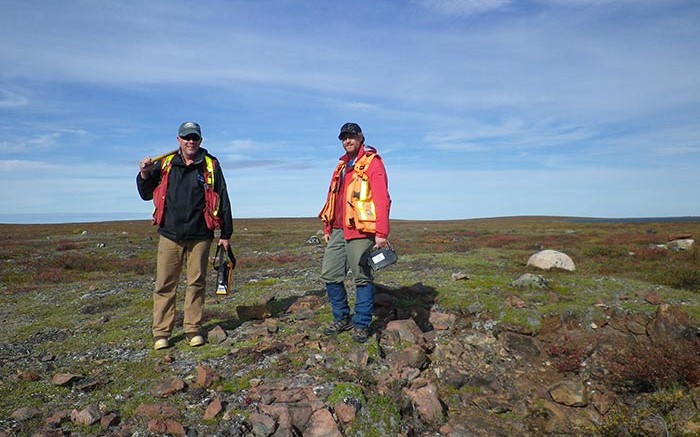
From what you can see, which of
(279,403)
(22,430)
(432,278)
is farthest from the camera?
(432,278)

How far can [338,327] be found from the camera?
26.9 feet

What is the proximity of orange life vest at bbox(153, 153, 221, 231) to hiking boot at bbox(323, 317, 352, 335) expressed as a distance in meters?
2.73

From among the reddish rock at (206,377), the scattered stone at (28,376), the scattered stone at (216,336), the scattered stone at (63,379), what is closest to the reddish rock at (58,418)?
the scattered stone at (63,379)

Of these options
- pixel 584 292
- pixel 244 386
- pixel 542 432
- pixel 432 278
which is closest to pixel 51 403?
pixel 244 386

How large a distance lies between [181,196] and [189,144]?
0.89 metres

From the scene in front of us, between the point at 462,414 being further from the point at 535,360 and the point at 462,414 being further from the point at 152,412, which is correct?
the point at 152,412

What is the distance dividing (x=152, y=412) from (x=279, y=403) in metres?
1.57

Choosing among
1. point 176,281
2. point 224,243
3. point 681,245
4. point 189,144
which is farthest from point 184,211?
point 681,245

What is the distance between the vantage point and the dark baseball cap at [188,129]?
727 centimetres

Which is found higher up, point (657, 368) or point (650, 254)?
point (650, 254)

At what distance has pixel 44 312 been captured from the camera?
12.5 metres

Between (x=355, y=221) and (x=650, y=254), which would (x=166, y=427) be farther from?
(x=650, y=254)

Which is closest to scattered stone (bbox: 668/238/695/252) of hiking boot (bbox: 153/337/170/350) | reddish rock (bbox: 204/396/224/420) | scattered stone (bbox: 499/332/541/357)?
scattered stone (bbox: 499/332/541/357)

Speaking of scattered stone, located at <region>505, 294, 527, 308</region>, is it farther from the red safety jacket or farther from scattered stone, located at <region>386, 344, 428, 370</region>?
the red safety jacket
